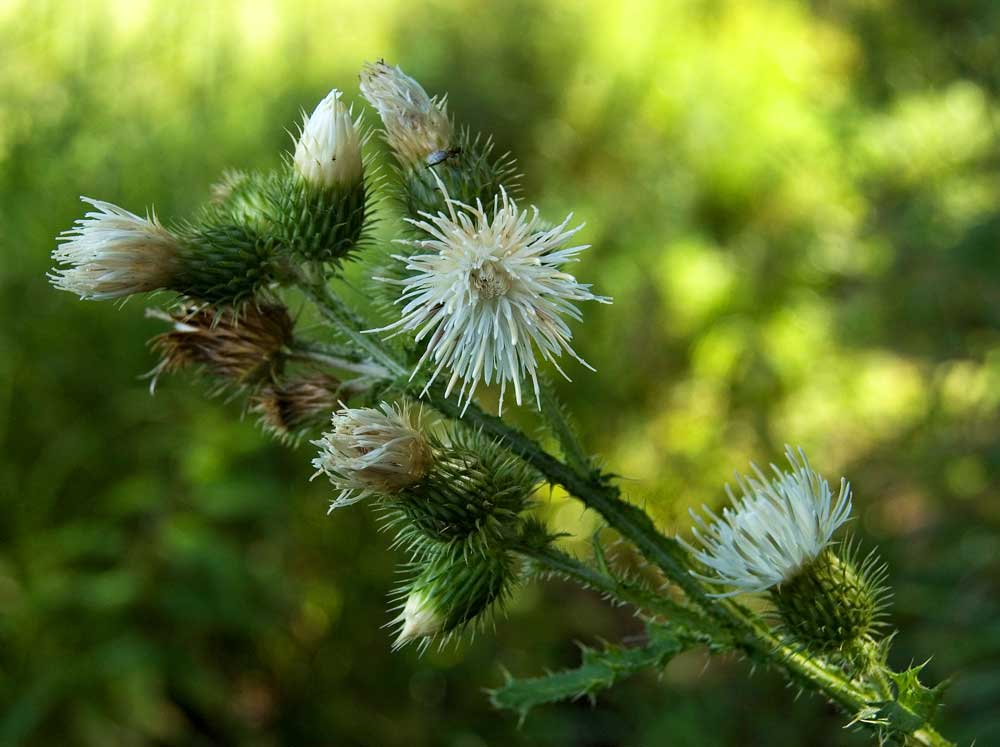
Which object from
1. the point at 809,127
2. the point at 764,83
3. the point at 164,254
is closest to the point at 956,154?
the point at 809,127

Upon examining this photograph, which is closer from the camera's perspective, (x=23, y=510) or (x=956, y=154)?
(x=23, y=510)

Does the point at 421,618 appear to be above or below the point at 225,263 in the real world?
below

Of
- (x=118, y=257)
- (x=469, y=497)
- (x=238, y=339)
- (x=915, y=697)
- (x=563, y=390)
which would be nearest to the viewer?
(x=915, y=697)

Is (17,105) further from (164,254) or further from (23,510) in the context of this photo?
(164,254)

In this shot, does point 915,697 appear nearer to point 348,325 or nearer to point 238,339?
point 348,325

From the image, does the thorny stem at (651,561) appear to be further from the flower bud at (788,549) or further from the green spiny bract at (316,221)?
the green spiny bract at (316,221)

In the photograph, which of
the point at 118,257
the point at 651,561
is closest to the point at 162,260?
the point at 118,257

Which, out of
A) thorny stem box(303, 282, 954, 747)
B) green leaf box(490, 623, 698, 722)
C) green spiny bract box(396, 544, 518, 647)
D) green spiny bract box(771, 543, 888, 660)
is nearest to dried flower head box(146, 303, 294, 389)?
thorny stem box(303, 282, 954, 747)
